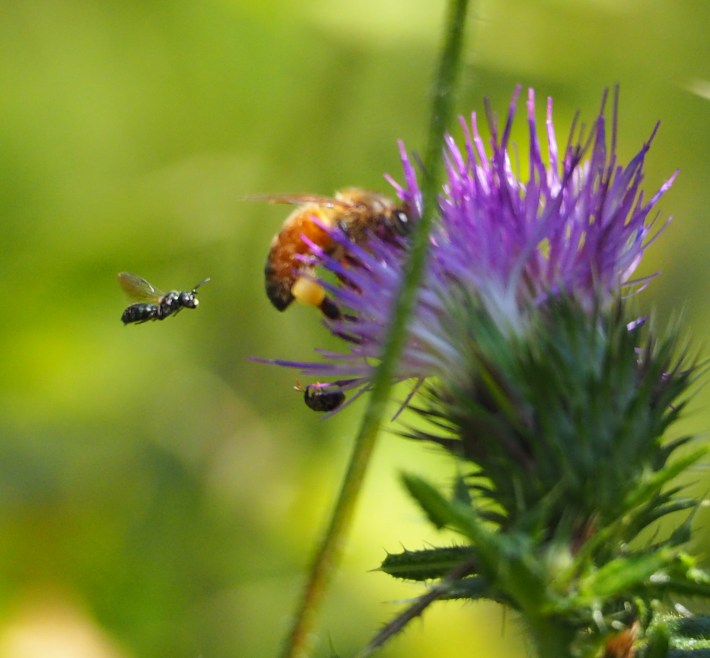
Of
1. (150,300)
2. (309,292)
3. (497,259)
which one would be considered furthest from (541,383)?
(150,300)

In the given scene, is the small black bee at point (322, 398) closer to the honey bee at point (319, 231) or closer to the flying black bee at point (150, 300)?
the honey bee at point (319, 231)

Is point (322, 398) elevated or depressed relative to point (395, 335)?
depressed

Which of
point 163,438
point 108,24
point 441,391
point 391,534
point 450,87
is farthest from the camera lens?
point 108,24

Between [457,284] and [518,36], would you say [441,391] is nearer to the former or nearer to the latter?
[457,284]

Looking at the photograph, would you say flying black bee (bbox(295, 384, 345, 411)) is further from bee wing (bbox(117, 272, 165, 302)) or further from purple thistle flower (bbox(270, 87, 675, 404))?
bee wing (bbox(117, 272, 165, 302))

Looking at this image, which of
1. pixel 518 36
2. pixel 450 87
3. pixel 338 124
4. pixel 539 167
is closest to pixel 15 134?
pixel 338 124

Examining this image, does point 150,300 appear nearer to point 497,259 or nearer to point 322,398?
point 322,398
